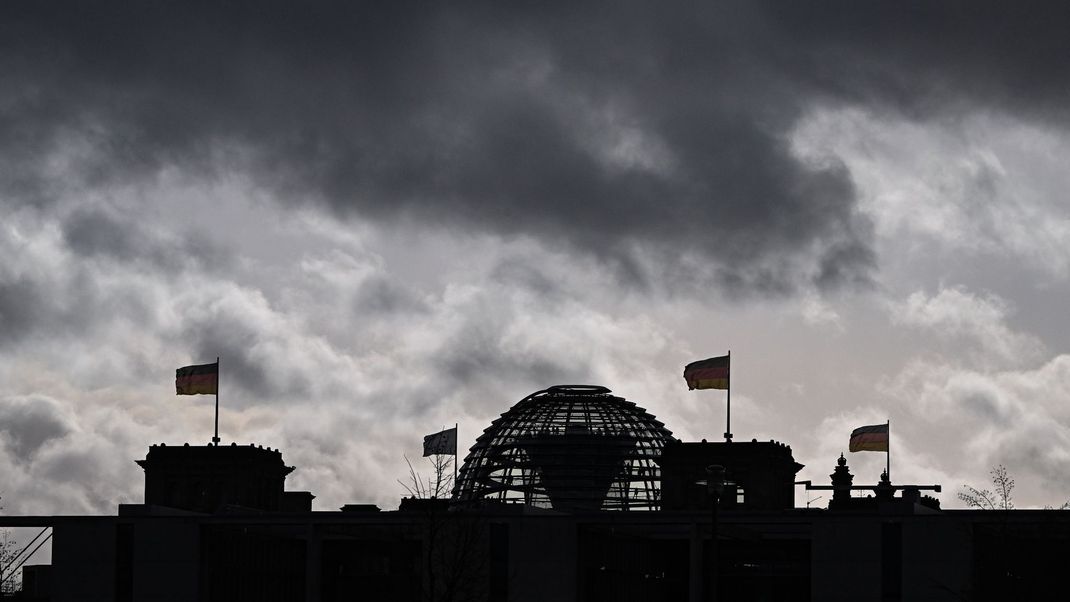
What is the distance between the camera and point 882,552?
307ft

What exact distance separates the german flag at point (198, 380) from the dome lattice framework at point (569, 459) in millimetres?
34428

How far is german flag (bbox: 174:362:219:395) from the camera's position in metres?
125

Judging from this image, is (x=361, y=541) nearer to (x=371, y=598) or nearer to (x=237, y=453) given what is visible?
(x=371, y=598)

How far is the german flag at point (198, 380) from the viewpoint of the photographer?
12531 cm

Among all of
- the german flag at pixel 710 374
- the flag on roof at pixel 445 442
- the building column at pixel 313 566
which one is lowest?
the building column at pixel 313 566

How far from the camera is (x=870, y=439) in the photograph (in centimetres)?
12688

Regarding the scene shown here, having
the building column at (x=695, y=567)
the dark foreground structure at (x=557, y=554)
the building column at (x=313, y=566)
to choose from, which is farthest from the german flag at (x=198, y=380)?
the building column at (x=695, y=567)

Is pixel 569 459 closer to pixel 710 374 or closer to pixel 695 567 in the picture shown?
pixel 710 374

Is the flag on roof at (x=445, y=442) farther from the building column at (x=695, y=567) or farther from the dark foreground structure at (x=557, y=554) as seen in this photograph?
the building column at (x=695, y=567)

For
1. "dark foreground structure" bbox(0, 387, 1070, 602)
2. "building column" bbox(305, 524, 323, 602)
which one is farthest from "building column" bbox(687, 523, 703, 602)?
"building column" bbox(305, 524, 323, 602)

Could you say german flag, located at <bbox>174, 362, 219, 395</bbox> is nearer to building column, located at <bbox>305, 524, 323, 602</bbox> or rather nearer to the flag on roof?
the flag on roof

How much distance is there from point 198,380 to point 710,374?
33.8 m

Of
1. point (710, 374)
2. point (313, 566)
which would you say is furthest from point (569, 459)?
point (313, 566)

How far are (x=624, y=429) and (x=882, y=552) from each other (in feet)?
228
